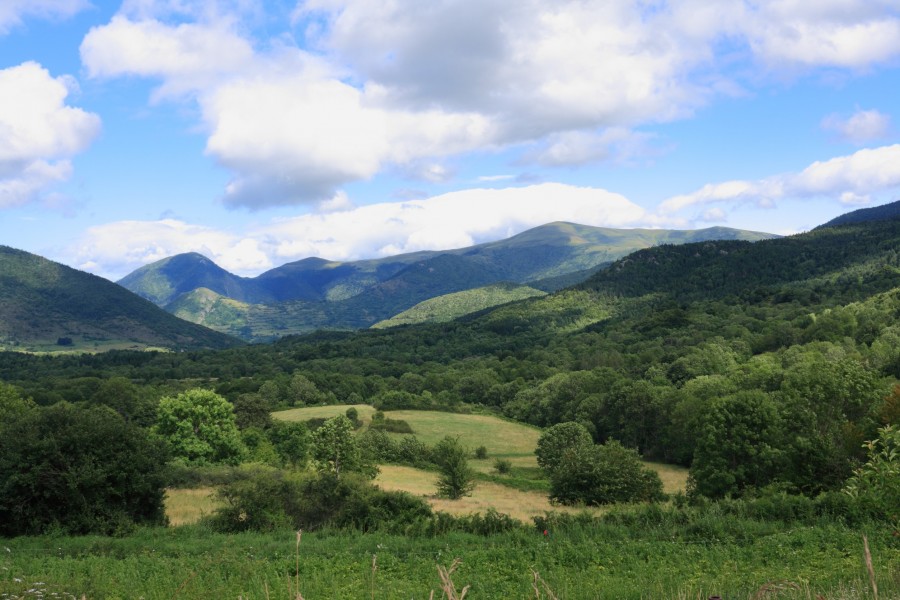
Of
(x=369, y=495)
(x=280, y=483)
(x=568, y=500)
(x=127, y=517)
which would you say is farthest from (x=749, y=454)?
(x=127, y=517)

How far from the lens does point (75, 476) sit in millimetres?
24062

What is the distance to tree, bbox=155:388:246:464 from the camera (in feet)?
174

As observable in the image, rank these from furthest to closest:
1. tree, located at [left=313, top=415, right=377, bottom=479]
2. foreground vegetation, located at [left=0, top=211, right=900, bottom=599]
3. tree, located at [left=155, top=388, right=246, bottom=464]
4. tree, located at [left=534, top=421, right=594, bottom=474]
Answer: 1. tree, located at [left=534, top=421, right=594, bottom=474]
2. tree, located at [left=155, top=388, right=246, bottom=464]
3. tree, located at [left=313, top=415, right=377, bottom=479]
4. foreground vegetation, located at [left=0, top=211, right=900, bottom=599]

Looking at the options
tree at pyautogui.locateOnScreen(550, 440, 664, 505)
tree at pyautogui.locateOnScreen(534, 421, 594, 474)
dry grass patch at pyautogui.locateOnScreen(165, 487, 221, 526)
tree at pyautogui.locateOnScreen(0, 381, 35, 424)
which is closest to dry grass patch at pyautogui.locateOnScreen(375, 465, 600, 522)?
tree at pyautogui.locateOnScreen(550, 440, 664, 505)

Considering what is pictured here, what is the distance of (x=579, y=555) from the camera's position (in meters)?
17.0

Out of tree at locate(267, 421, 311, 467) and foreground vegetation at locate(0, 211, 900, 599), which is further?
tree at locate(267, 421, 311, 467)

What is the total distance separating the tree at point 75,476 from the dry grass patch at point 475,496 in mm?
14081

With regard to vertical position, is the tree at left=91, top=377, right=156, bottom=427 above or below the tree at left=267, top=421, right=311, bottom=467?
above

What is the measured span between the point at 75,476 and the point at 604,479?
1164 inches

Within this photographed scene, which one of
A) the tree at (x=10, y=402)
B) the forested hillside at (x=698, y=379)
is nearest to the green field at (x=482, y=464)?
the forested hillside at (x=698, y=379)

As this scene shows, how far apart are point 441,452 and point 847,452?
89.8 ft

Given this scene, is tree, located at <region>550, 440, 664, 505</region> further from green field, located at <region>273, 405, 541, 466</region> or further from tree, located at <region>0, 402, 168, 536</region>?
green field, located at <region>273, 405, 541, 466</region>

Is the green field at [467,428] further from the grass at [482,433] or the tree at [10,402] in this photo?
the tree at [10,402]

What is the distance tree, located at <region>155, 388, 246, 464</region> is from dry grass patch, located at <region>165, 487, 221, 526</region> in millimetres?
15048
